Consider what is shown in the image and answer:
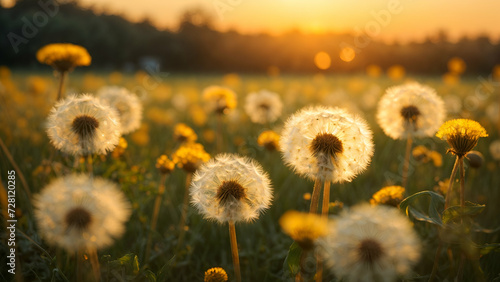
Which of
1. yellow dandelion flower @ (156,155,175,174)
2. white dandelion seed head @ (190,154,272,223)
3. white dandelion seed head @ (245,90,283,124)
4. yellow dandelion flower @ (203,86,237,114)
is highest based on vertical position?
white dandelion seed head @ (245,90,283,124)

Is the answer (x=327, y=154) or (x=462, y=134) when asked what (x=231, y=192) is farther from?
(x=462, y=134)

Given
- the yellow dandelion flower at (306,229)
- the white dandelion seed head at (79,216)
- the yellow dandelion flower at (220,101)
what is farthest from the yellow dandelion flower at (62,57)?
the yellow dandelion flower at (306,229)

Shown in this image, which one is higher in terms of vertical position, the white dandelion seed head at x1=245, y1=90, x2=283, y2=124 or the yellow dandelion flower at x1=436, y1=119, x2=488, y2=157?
the white dandelion seed head at x1=245, y1=90, x2=283, y2=124

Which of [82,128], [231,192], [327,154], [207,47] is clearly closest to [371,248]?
[327,154]

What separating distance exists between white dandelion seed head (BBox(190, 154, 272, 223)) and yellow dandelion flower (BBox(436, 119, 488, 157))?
98 cm

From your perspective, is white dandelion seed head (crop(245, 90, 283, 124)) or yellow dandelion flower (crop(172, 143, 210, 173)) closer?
yellow dandelion flower (crop(172, 143, 210, 173))

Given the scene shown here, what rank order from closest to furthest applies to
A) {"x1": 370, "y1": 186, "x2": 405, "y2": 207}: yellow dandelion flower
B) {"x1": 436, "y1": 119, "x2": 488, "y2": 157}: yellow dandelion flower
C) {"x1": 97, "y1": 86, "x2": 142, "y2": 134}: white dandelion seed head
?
{"x1": 436, "y1": 119, "x2": 488, "y2": 157}: yellow dandelion flower → {"x1": 370, "y1": 186, "x2": 405, "y2": 207}: yellow dandelion flower → {"x1": 97, "y1": 86, "x2": 142, "y2": 134}: white dandelion seed head

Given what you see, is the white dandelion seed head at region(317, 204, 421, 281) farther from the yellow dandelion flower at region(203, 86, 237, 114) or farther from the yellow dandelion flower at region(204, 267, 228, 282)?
the yellow dandelion flower at region(203, 86, 237, 114)

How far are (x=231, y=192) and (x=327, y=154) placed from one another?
1.79 ft

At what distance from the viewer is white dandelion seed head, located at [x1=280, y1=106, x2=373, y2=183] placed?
1.96 metres

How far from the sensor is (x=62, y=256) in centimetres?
236

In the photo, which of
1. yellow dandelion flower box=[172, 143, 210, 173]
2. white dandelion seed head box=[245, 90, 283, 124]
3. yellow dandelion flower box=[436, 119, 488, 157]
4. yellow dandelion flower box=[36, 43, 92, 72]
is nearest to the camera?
yellow dandelion flower box=[436, 119, 488, 157]

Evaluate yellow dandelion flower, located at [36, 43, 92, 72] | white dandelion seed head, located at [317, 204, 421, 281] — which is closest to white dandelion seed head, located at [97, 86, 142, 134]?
yellow dandelion flower, located at [36, 43, 92, 72]

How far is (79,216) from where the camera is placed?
1.50 m
